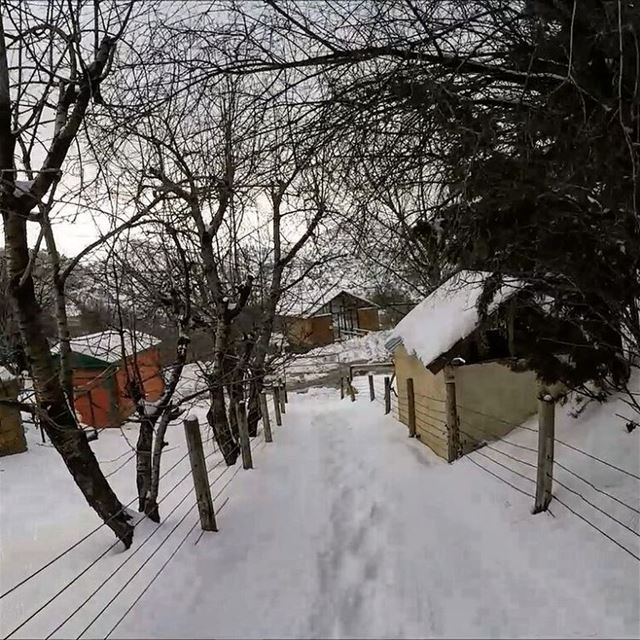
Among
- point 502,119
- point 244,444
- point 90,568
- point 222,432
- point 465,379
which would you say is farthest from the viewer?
point 222,432

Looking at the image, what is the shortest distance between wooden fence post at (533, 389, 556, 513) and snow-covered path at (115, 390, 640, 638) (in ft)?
0.50

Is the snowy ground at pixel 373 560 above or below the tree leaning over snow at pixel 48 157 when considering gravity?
below

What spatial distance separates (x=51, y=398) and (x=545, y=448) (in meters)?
3.67

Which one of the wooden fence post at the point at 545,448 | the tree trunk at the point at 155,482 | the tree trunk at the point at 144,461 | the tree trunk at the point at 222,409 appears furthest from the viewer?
the tree trunk at the point at 222,409

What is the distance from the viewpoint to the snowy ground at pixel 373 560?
2.32 m

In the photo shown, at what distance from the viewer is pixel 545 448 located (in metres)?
3.65

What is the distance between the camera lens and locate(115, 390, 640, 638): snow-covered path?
2271 mm

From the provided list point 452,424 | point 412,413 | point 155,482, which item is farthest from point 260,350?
point 155,482

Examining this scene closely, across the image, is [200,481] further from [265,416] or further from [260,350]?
[260,350]

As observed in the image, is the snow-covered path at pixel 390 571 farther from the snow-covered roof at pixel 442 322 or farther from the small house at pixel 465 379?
the snow-covered roof at pixel 442 322

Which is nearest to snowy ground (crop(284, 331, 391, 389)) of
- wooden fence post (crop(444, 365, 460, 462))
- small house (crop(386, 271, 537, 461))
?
small house (crop(386, 271, 537, 461))

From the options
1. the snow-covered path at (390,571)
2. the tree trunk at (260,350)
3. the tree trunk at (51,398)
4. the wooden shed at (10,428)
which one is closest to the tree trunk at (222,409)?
the tree trunk at (260,350)

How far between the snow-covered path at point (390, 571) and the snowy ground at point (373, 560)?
0.04ft

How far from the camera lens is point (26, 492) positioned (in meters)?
7.13
